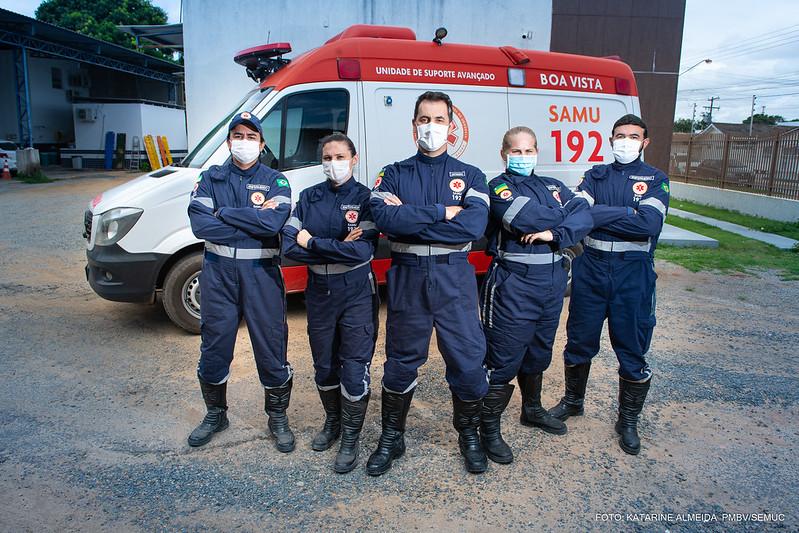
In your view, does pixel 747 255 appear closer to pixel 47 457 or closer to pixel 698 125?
pixel 47 457

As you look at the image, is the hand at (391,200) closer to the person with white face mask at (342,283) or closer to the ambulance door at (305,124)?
the person with white face mask at (342,283)

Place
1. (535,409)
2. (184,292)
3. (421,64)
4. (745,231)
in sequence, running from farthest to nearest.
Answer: (745,231), (421,64), (184,292), (535,409)

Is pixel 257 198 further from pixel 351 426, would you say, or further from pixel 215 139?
pixel 215 139

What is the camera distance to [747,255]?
377 inches

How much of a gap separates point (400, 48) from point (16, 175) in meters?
20.5

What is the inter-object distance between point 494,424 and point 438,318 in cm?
77

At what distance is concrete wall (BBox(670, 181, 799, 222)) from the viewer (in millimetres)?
13039

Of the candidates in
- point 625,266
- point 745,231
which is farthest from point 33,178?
point 625,266

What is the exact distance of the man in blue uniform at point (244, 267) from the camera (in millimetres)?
3350

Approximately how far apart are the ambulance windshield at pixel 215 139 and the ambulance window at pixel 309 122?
32 cm

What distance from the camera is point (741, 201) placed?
1479 cm

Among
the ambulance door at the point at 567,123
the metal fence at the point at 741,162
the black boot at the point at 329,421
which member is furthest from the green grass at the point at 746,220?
the black boot at the point at 329,421

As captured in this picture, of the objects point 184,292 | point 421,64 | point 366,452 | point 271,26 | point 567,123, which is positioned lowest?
point 366,452

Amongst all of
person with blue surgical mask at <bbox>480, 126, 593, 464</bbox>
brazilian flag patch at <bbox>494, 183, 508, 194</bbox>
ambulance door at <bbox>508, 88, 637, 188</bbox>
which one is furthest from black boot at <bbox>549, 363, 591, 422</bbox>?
ambulance door at <bbox>508, 88, 637, 188</bbox>
